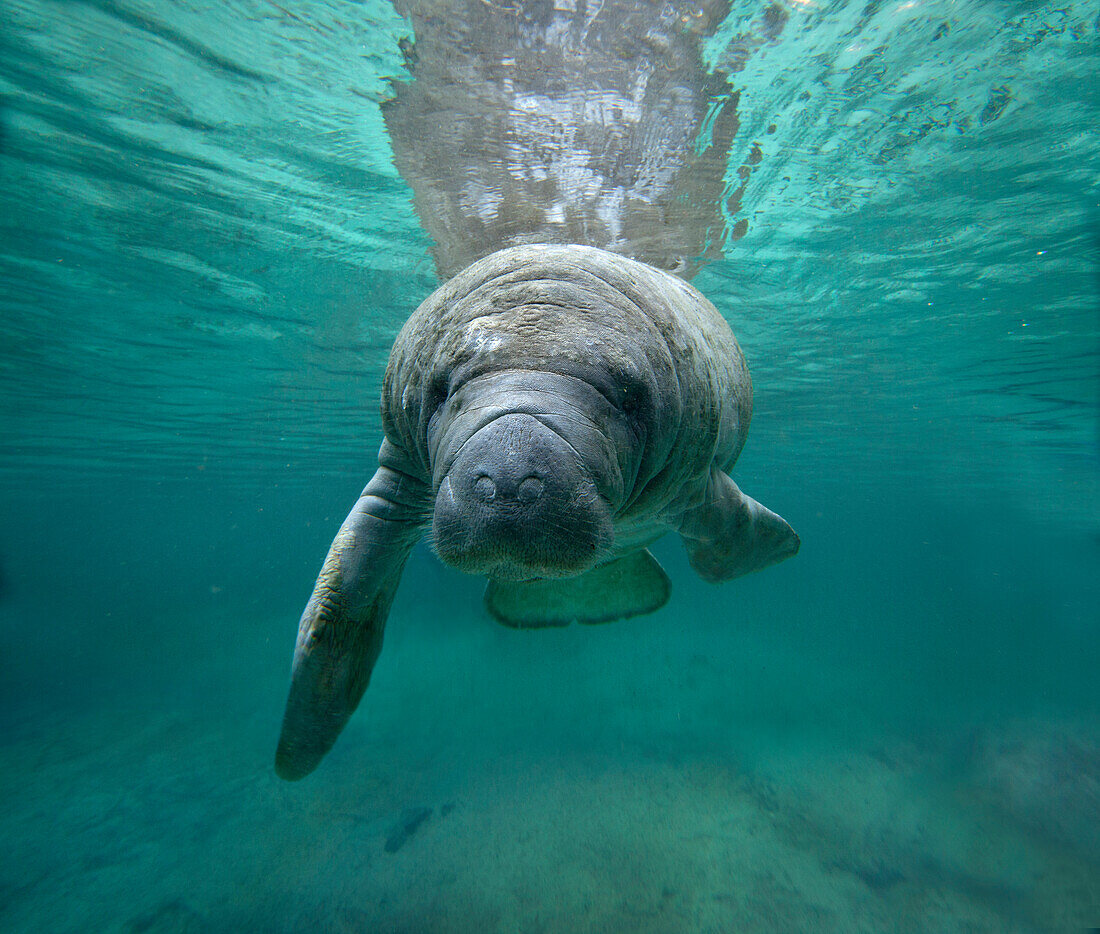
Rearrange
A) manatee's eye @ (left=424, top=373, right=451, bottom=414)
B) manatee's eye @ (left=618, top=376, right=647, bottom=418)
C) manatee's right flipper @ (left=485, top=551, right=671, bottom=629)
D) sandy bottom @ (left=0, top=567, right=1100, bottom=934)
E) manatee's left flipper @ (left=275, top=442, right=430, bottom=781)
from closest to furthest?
manatee's eye @ (left=618, top=376, right=647, bottom=418) → manatee's eye @ (left=424, top=373, right=451, bottom=414) → manatee's left flipper @ (left=275, top=442, right=430, bottom=781) → manatee's right flipper @ (left=485, top=551, right=671, bottom=629) → sandy bottom @ (left=0, top=567, right=1100, bottom=934)

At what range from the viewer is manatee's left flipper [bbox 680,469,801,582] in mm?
3658

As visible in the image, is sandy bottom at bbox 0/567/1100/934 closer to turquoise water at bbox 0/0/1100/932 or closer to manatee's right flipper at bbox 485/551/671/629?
turquoise water at bbox 0/0/1100/932

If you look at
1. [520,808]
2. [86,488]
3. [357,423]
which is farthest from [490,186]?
[86,488]

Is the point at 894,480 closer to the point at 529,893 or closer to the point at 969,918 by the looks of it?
the point at 969,918

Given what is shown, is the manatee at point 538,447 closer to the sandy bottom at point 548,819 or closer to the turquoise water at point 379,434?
the turquoise water at point 379,434

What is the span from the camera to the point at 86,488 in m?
33.5

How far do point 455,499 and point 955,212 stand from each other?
9.30 meters

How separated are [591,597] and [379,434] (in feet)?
60.8

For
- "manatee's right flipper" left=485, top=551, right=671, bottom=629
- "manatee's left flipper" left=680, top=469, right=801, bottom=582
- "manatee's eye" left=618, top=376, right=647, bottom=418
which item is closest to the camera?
"manatee's eye" left=618, top=376, right=647, bottom=418

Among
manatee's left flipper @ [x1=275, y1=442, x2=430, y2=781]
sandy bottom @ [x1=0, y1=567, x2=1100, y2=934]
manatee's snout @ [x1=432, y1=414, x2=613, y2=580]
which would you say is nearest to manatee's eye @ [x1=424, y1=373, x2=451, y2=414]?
manatee's snout @ [x1=432, y1=414, x2=613, y2=580]

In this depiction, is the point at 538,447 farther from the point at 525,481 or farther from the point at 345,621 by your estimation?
the point at 345,621

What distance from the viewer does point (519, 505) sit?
1.63 meters

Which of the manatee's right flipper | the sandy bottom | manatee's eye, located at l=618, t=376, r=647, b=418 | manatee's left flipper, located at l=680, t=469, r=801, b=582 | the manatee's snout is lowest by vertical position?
the sandy bottom

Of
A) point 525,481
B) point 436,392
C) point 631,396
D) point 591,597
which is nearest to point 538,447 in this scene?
point 525,481
